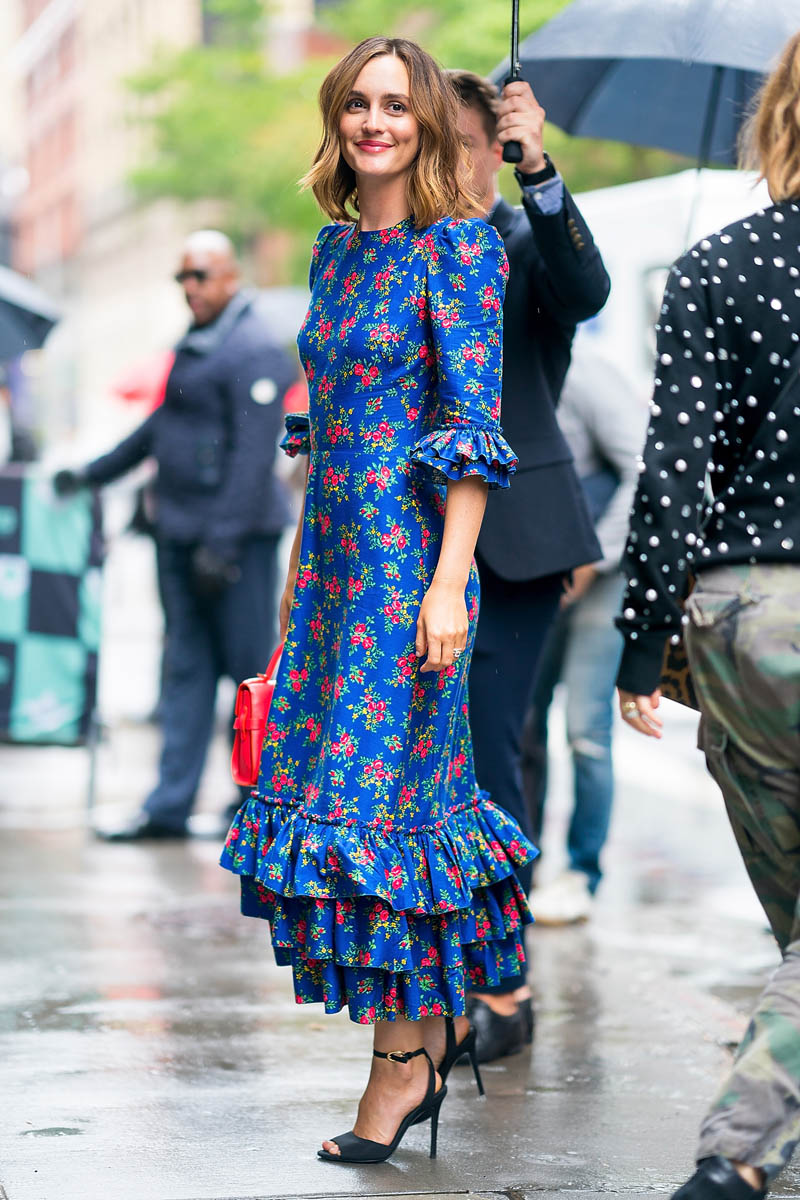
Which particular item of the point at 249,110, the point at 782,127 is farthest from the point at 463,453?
the point at 249,110

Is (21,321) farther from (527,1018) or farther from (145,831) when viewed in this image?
(527,1018)

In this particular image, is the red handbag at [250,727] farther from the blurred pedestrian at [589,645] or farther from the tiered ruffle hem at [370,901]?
the blurred pedestrian at [589,645]

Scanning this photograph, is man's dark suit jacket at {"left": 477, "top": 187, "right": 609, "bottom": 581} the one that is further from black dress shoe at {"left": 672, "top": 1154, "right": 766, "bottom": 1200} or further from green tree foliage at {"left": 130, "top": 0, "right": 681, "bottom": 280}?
green tree foliage at {"left": 130, "top": 0, "right": 681, "bottom": 280}

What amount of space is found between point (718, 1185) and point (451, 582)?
1.17m

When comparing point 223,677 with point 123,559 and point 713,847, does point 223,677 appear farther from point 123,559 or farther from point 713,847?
point 123,559

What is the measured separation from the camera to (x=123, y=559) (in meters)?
23.9

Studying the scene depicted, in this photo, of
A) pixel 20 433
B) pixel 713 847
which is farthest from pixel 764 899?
pixel 20 433

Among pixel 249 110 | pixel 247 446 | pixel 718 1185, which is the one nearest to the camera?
pixel 718 1185

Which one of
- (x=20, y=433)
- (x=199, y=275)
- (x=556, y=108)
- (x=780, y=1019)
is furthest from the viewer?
(x=20, y=433)

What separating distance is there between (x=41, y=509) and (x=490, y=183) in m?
3.62

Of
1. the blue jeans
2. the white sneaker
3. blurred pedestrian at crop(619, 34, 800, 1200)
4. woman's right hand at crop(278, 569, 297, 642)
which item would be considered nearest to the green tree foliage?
the blue jeans

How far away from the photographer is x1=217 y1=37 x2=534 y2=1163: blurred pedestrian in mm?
3240

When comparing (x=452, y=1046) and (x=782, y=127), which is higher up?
(x=782, y=127)

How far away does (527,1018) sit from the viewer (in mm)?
4340
